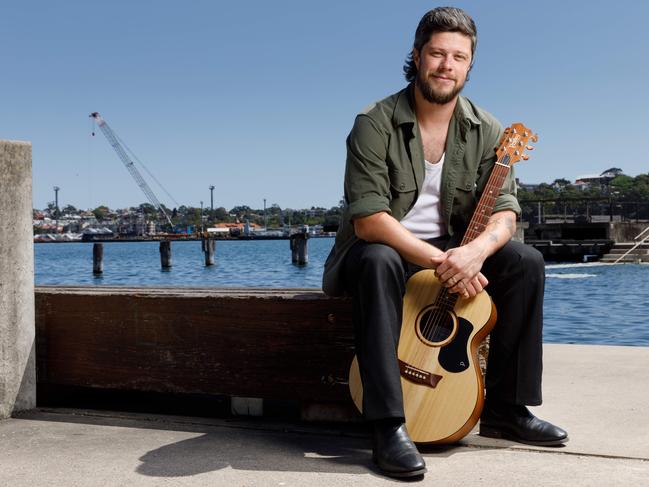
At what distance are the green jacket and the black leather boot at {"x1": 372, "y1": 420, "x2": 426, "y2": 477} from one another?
598mm

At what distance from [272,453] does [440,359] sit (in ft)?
2.36

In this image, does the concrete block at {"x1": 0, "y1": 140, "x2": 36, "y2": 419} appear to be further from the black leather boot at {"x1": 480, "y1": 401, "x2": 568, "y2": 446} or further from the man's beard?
the black leather boot at {"x1": 480, "y1": 401, "x2": 568, "y2": 446}

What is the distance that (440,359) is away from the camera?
9.70 ft

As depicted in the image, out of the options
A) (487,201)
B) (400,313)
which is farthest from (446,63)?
A: (400,313)

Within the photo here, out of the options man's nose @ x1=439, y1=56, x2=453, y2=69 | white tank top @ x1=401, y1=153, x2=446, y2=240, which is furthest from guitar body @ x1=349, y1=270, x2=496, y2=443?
man's nose @ x1=439, y1=56, x2=453, y2=69

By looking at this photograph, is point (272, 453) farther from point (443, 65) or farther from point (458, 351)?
point (443, 65)

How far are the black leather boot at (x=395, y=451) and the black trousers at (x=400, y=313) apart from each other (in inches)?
2.2

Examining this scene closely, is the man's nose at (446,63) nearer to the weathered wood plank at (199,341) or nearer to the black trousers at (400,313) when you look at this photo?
the black trousers at (400,313)

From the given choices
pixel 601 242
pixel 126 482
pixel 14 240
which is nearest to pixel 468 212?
pixel 126 482

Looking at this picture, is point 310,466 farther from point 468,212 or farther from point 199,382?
point 468,212

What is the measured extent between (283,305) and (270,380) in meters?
0.34

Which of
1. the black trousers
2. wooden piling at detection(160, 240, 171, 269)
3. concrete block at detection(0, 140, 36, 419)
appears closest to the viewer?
the black trousers

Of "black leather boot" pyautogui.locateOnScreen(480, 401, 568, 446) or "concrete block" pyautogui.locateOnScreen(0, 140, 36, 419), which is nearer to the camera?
"black leather boot" pyautogui.locateOnScreen(480, 401, 568, 446)

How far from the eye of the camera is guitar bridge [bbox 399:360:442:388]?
116 inches
